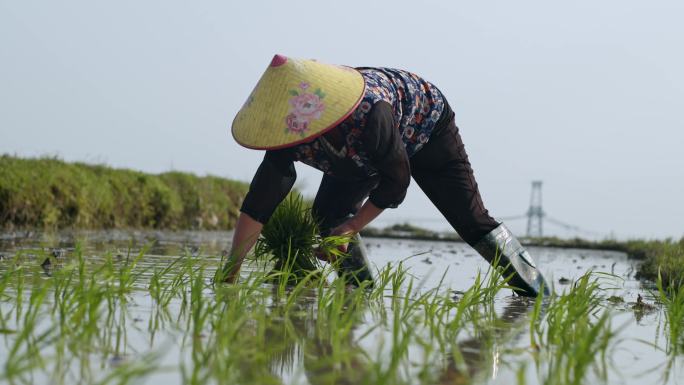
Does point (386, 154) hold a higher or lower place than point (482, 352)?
higher

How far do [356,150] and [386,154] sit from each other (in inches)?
11.7

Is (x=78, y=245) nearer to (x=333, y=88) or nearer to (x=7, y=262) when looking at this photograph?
(x=333, y=88)

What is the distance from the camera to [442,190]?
5648mm

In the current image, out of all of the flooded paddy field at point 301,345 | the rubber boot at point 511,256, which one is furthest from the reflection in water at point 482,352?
the rubber boot at point 511,256

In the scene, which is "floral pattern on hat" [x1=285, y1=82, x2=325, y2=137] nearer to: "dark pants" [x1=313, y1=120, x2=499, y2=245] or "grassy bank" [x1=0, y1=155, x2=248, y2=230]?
"dark pants" [x1=313, y1=120, x2=499, y2=245]

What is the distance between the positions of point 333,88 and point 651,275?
4.99 meters

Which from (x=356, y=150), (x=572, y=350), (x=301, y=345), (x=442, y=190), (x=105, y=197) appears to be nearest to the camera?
(x=572, y=350)

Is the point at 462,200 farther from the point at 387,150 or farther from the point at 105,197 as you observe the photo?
the point at 105,197

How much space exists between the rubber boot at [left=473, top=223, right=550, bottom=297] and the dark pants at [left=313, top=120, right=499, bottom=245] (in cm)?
6

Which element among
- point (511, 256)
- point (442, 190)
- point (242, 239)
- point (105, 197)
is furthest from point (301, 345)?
point (105, 197)

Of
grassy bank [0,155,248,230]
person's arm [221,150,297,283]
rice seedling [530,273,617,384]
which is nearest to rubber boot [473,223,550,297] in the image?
person's arm [221,150,297,283]

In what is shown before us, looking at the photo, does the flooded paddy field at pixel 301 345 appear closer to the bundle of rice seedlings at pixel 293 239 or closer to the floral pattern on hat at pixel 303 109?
the floral pattern on hat at pixel 303 109

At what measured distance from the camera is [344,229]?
512 centimetres

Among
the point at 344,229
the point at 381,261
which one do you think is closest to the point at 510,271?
the point at 344,229
